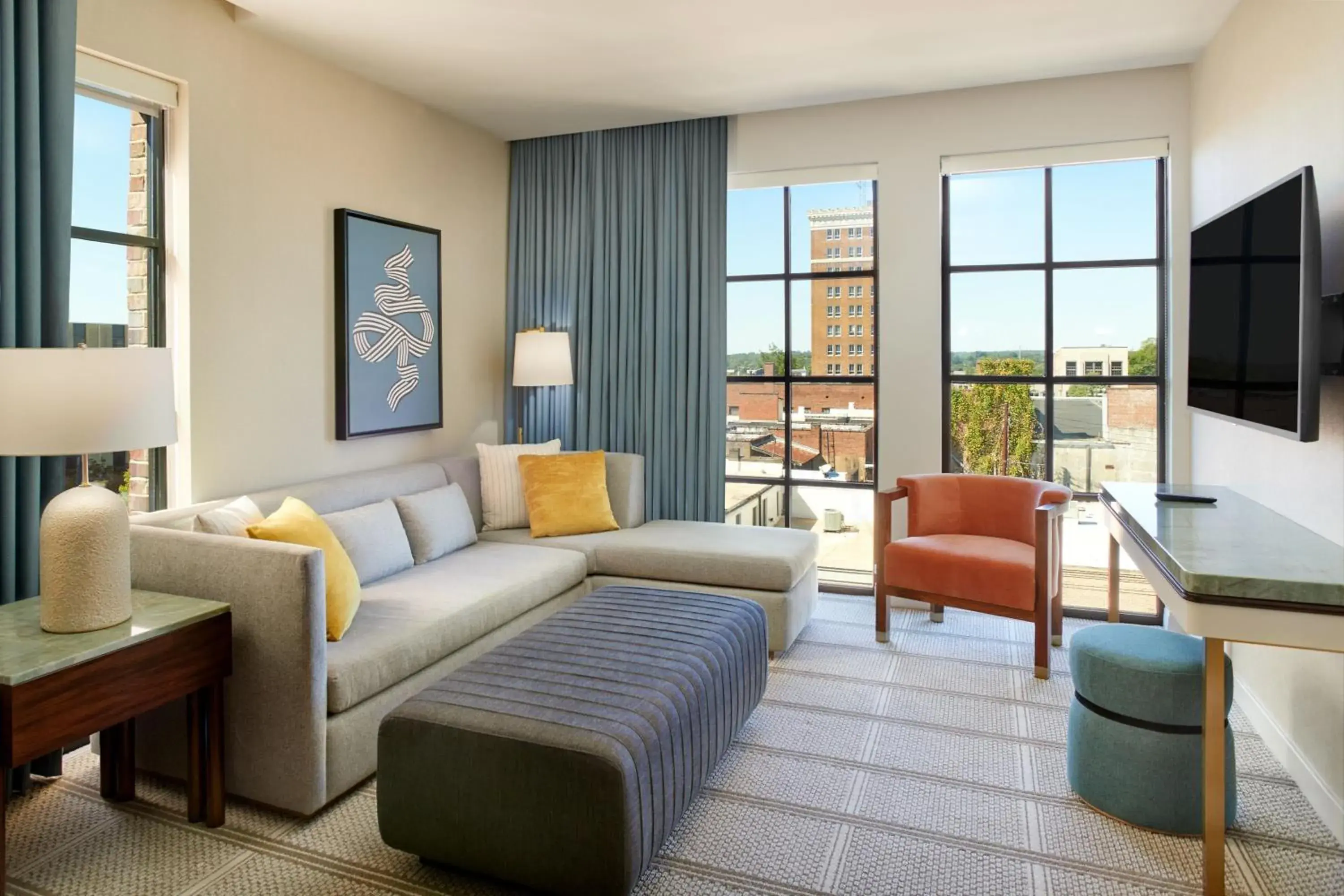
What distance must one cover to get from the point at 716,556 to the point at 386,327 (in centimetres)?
203

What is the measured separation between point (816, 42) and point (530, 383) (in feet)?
7.60

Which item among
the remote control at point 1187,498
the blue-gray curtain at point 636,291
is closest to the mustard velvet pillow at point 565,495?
the blue-gray curtain at point 636,291

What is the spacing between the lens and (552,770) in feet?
6.05

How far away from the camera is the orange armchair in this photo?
3.40m

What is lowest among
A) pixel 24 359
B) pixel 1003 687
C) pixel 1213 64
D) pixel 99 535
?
pixel 1003 687

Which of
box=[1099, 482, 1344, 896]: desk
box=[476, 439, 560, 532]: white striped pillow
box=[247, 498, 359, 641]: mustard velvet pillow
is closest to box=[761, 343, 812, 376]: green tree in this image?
box=[476, 439, 560, 532]: white striped pillow

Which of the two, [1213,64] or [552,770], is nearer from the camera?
[552,770]

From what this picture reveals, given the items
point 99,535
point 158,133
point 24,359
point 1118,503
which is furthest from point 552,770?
point 158,133

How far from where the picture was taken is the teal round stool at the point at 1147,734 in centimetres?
221

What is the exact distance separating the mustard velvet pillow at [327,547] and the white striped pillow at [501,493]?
147cm

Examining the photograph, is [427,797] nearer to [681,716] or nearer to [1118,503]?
[681,716]

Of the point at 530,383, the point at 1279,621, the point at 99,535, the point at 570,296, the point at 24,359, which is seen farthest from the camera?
the point at 570,296

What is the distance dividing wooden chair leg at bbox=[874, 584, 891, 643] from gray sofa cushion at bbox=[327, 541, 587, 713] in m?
1.44

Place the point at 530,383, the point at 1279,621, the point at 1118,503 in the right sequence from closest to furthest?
the point at 1279,621 < the point at 1118,503 < the point at 530,383
